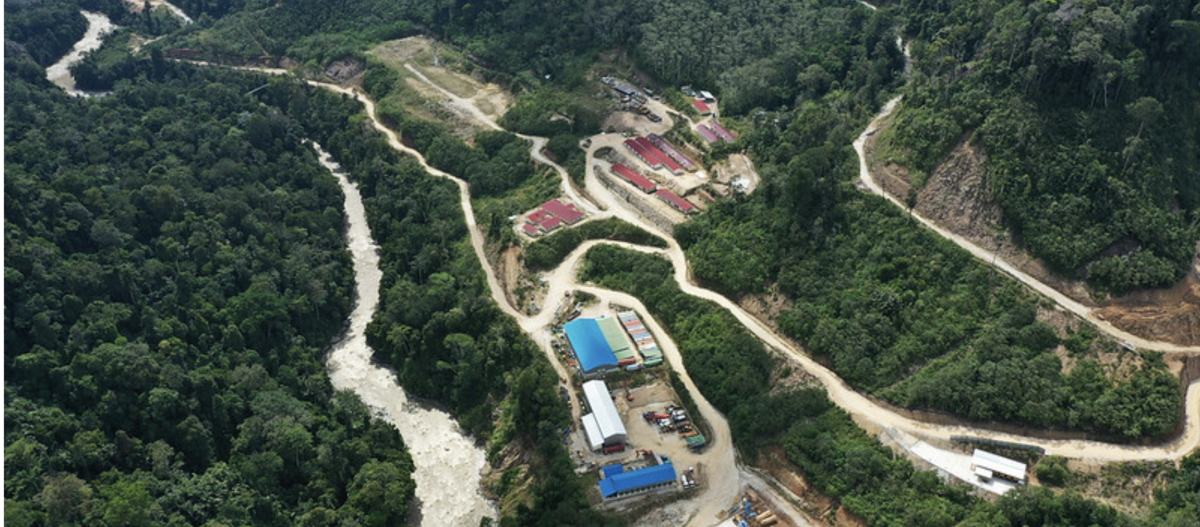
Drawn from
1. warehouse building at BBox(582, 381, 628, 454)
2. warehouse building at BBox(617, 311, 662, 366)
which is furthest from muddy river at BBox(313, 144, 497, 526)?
warehouse building at BBox(617, 311, 662, 366)

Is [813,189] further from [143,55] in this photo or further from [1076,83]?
[143,55]

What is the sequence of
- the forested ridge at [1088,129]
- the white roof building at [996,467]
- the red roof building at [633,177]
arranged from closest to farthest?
1. the white roof building at [996,467]
2. the forested ridge at [1088,129]
3. the red roof building at [633,177]

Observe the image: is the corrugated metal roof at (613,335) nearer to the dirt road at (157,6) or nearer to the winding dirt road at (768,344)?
the winding dirt road at (768,344)

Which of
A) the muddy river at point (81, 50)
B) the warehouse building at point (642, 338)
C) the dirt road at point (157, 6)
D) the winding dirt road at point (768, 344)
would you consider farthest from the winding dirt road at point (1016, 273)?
the dirt road at point (157, 6)

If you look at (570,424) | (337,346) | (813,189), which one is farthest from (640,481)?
(337,346)

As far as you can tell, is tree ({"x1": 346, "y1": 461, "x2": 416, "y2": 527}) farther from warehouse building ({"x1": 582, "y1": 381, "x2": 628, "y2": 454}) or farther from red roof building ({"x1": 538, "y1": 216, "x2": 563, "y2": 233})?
red roof building ({"x1": 538, "y1": 216, "x2": 563, "y2": 233})

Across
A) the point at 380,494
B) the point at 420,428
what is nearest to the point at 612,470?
the point at 380,494
